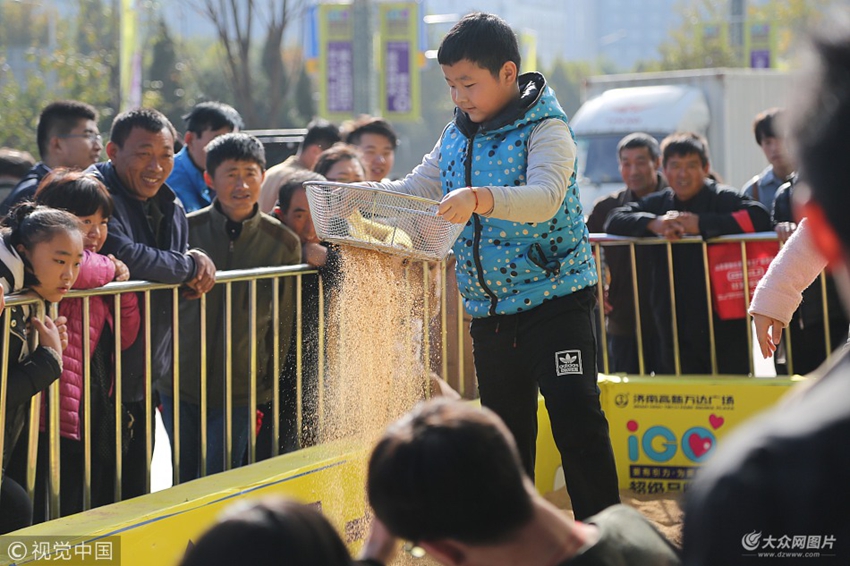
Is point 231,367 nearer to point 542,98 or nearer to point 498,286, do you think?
point 498,286

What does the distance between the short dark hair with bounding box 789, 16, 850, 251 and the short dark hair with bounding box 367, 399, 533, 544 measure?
79cm

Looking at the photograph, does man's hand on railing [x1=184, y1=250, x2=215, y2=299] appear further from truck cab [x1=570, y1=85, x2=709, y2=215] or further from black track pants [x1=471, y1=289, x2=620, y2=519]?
truck cab [x1=570, y1=85, x2=709, y2=215]

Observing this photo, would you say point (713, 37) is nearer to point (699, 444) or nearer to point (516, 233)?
point (699, 444)

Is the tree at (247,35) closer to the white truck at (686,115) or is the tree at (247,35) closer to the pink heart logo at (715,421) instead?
the white truck at (686,115)

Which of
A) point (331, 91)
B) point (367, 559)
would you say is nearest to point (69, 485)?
point (367, 559)

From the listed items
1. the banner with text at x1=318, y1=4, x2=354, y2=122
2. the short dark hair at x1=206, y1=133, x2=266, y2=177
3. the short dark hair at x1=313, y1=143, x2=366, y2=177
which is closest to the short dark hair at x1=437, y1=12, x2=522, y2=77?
the short dark hair at x1=206, y1=133, x2=266, y2=177

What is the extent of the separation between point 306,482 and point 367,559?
2922mm

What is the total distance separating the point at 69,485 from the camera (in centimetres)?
448

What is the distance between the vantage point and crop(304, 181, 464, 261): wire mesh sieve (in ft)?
12.9

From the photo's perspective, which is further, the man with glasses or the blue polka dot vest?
the man with glasses

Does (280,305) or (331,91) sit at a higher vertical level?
(331,91)

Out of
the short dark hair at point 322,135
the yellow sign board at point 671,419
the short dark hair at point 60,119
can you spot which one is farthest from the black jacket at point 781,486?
the short dark hair at point 322,135

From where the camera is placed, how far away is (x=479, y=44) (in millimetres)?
4012

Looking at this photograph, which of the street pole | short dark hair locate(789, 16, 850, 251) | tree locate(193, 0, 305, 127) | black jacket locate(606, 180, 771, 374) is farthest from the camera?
the street pole
